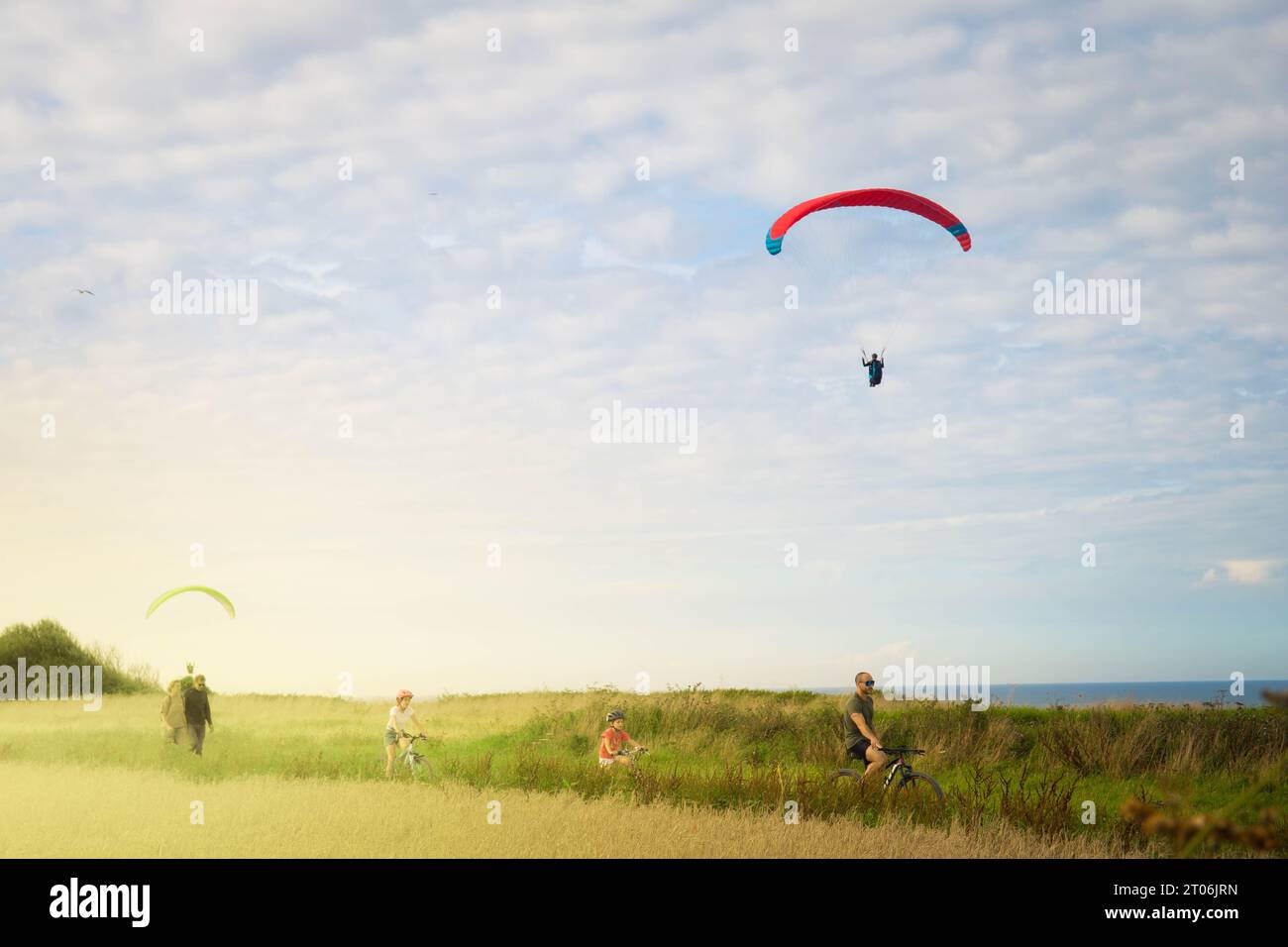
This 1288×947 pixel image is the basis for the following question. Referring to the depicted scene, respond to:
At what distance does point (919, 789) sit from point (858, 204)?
11.0 meters

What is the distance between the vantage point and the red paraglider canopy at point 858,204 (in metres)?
20.4

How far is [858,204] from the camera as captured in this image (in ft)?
67.9

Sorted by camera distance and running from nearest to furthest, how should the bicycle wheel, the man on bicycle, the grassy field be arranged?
the grassy field → the bicycle wheel → the man on bicycle

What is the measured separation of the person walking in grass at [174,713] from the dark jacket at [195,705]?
2.16 ft

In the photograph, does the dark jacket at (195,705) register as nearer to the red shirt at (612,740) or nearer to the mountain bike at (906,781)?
the red shirt at (612,740)

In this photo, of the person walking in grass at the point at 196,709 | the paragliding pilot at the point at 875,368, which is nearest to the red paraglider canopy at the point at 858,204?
the paragliding pilot at the point at 875,368

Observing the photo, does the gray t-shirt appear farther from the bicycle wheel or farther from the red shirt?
the red shirt

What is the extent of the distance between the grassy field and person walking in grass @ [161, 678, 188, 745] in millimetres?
807

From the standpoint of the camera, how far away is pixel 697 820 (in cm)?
1359

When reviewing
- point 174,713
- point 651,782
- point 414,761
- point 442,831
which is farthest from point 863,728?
point 174,713

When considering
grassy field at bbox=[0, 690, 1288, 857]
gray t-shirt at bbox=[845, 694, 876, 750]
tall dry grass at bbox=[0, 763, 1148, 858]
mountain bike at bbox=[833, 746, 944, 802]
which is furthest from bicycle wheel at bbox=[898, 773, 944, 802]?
tall dry grass at bbox=[0, 763, 1148, 858]

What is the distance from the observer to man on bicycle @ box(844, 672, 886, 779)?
51.1ft
